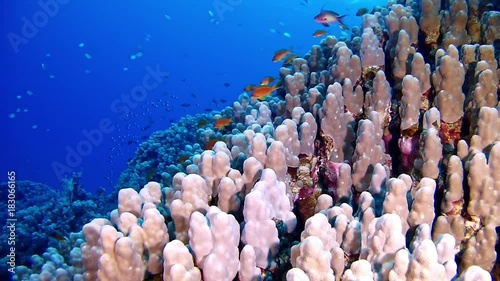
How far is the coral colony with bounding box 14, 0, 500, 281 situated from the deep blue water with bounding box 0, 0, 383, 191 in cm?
7123

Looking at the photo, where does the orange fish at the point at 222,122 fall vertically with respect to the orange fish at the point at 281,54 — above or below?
below

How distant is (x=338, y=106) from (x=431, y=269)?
2248 millimetres

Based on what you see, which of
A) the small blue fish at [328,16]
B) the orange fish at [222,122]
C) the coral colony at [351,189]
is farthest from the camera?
the small blue fish at [328,16]

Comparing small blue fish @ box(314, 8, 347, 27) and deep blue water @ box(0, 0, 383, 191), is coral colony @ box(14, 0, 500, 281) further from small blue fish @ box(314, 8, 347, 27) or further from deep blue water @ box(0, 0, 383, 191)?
deep blue water @ box(0, 0, 383, 191)

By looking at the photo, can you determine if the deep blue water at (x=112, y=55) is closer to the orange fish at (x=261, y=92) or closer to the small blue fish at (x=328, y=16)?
the small blue fish at (x=328, y=16)

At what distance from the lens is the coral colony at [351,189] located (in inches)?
72.3

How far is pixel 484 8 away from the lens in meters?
4.09

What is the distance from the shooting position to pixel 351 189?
3006 mm

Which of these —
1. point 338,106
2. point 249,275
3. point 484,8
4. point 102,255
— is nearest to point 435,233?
point 249,275

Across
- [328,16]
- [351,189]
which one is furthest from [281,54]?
[351,189]

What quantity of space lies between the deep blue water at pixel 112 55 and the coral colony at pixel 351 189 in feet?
234

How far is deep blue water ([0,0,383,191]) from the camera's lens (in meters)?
78.2

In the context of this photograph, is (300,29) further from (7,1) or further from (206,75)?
(7,1)

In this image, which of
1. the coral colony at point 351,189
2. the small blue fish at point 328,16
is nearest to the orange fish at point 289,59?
the small blue fish at point 328,16
